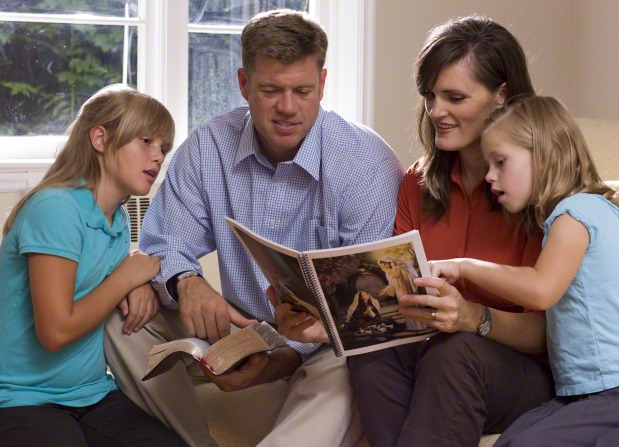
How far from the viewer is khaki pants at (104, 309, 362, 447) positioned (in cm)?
177

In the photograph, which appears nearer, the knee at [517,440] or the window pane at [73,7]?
the knee at [517,440]

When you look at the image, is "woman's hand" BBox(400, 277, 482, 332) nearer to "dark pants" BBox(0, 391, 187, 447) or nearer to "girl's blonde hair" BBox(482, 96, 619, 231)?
"girl's blonde hair" BBox(482, 96, 619, 231)

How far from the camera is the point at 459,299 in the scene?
5.30ft

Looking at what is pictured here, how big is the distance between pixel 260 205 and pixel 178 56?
1.66 m

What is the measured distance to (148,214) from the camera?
2236mm

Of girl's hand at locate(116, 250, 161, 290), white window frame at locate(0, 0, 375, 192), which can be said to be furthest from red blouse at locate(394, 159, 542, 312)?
white window frame at locate(0, 0, 375, 192)

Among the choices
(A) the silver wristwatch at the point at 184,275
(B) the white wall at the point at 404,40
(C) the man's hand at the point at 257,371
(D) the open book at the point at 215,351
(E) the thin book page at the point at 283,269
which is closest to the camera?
(E) the thin book page at the point at 283,269

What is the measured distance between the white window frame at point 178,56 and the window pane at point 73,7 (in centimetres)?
2

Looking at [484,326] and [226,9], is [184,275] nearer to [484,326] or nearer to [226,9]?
[484,326]

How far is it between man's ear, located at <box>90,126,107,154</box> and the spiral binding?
63 centimetres

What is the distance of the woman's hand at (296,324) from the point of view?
179 centimetres

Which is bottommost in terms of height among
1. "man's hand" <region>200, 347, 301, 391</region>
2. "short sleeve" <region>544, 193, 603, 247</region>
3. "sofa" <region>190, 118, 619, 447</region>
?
"sofa" <region>190, 118, 619, 447</region>

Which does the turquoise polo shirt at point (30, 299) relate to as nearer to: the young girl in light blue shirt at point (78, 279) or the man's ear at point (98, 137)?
the young girl in light blue shirt at point (78, 279)

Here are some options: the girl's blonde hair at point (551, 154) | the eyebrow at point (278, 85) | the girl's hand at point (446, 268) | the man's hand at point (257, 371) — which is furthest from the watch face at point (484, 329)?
the eyebrow at point (278, 85)
